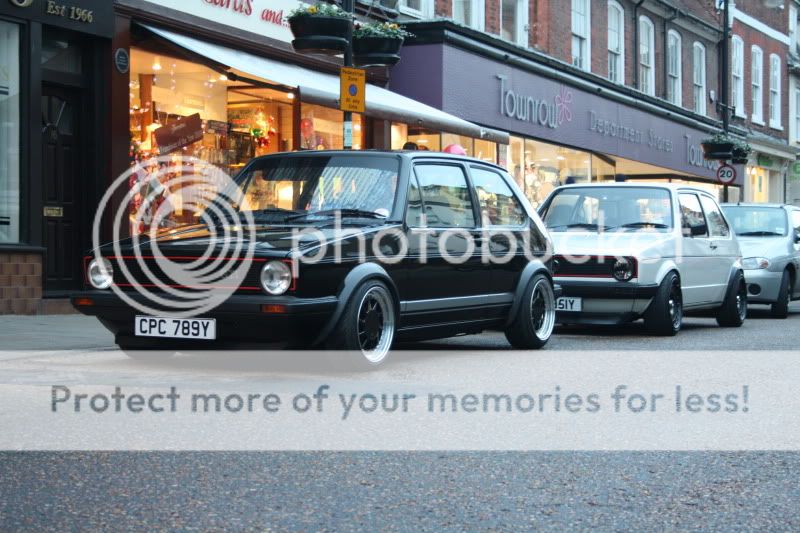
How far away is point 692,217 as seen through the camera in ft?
42.5

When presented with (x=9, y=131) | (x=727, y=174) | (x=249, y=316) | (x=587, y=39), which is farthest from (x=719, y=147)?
(x=249, y=316)

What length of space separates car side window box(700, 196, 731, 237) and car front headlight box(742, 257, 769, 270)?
208 cm

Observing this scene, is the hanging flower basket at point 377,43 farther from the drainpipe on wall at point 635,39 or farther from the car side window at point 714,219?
the drainpipe on wall at point 635,39

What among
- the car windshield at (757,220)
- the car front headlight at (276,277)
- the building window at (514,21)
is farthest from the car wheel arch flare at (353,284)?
the building window at (514,21)

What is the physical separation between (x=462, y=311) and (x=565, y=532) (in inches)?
209

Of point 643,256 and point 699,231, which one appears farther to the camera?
point 699,231

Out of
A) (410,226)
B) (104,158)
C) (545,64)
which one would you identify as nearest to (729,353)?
(410,226)

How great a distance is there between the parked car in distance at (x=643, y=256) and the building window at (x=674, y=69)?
66.7 ft

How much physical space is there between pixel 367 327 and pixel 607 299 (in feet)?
13.7

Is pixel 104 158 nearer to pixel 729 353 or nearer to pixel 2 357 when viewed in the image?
pixel 2 357

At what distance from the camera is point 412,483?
4785mm

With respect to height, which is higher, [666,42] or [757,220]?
[666,42]

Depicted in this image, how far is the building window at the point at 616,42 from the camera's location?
29547 mm

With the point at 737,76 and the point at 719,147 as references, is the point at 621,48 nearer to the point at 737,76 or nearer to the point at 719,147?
the point at 719,147
